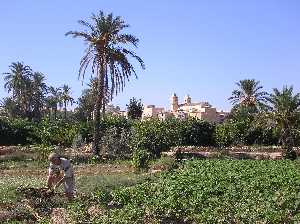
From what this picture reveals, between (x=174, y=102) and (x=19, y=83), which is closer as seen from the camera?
(x=19, y=83)

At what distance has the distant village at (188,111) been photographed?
258ft

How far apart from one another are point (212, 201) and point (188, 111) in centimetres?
7222

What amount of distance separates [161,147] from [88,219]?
66.5ft

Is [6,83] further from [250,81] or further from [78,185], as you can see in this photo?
[78,185]

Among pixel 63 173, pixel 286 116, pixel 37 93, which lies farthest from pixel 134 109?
pixel 63 173

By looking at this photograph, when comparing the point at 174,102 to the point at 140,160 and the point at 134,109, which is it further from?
the point at 140,160

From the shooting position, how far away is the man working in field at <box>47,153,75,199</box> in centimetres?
1348

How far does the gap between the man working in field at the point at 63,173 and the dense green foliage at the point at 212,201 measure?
1257 millimetres

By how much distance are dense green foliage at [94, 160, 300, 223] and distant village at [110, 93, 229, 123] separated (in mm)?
51897

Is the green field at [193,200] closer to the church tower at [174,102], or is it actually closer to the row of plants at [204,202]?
the row of plants at [204,202]

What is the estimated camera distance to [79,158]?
28.7m

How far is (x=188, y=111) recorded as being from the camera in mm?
85375

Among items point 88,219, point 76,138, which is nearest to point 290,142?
point 76,138

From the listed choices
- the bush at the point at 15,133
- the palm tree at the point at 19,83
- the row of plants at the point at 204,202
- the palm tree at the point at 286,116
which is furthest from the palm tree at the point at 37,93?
the row of plants at the point at 204,202
